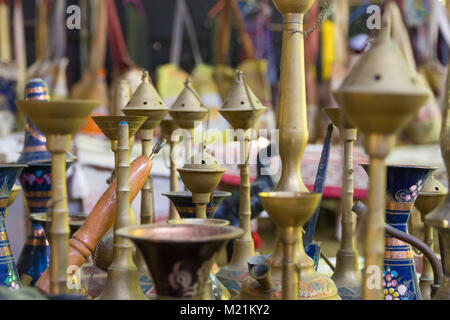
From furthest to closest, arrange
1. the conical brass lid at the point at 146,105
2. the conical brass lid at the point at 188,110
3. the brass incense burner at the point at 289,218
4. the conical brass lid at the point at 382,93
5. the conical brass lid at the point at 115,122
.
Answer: the conical brass lid at the point at 188,110 → the conical brass lid at the point at 146,105 → the conical brass lid at the point at 115,122 → the brass incense burner at the point at 289,218 → the conical brass lid at the point at 382,93

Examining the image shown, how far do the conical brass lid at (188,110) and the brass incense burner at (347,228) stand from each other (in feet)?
0.95

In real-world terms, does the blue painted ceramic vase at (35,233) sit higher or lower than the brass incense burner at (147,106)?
lower

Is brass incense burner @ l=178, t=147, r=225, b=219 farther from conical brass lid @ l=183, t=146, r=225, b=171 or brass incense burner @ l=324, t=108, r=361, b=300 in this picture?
brass incense burner @ l=324, t=108, r=361, b=300

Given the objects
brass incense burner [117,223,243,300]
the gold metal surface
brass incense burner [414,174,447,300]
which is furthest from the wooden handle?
brass incense burner [414,174,447,300]

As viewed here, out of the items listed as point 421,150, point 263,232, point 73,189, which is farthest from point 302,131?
point 421,150

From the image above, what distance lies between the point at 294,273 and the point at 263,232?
2.26m

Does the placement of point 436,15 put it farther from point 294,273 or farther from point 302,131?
point 294,273

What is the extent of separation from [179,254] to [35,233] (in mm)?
670

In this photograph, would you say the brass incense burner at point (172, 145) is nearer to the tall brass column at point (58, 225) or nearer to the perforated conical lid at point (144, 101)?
the perforated conical lid at point (144, 101)

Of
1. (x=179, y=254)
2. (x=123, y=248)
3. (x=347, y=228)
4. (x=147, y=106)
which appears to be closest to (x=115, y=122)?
(x=147, y=106)

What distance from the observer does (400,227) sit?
105 centimetres

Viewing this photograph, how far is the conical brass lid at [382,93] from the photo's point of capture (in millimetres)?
647

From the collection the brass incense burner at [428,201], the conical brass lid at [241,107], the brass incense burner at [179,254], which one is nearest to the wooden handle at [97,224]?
the brass incense burner at [179,254]

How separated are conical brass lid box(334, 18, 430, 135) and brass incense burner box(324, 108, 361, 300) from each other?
→ 369mm
